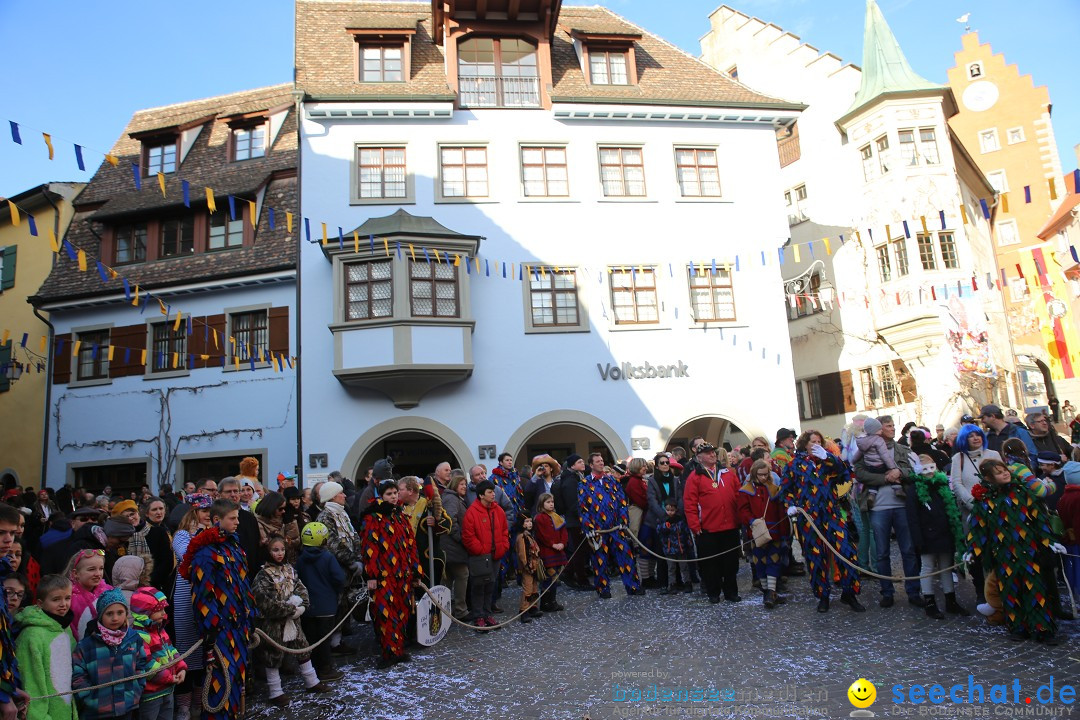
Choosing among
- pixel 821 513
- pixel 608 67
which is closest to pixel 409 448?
pixel 608 67

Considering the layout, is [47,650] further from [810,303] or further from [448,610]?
[810,303]

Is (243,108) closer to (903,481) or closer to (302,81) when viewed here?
(302,81)

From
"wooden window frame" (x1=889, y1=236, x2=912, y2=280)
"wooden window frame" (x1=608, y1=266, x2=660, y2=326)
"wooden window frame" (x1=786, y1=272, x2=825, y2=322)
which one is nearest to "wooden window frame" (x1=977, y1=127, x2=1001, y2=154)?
"wooden window frame" (x1=786, y1=272, x2=825, y2=322)

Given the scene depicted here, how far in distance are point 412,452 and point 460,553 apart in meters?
12.1

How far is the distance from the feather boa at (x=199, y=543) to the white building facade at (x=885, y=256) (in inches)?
746

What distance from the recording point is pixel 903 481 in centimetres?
837

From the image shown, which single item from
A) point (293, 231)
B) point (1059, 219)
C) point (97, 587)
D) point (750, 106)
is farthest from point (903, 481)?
point (1059, 219)

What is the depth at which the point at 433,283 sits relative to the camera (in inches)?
718

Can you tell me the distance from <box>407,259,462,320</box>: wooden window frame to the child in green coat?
1318cm

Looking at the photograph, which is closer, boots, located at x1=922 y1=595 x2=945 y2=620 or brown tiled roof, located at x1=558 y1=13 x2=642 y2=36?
boots, located at x1=922 y1=595 x2=945 y2=620

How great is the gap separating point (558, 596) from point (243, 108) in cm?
2035

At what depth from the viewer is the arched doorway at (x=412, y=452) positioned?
67.5 ft

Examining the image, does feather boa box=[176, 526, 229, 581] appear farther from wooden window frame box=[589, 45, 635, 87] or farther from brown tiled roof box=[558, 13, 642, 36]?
brown tiled roof box=[558, 13, 642, 36]

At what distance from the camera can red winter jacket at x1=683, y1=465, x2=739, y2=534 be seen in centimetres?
945
